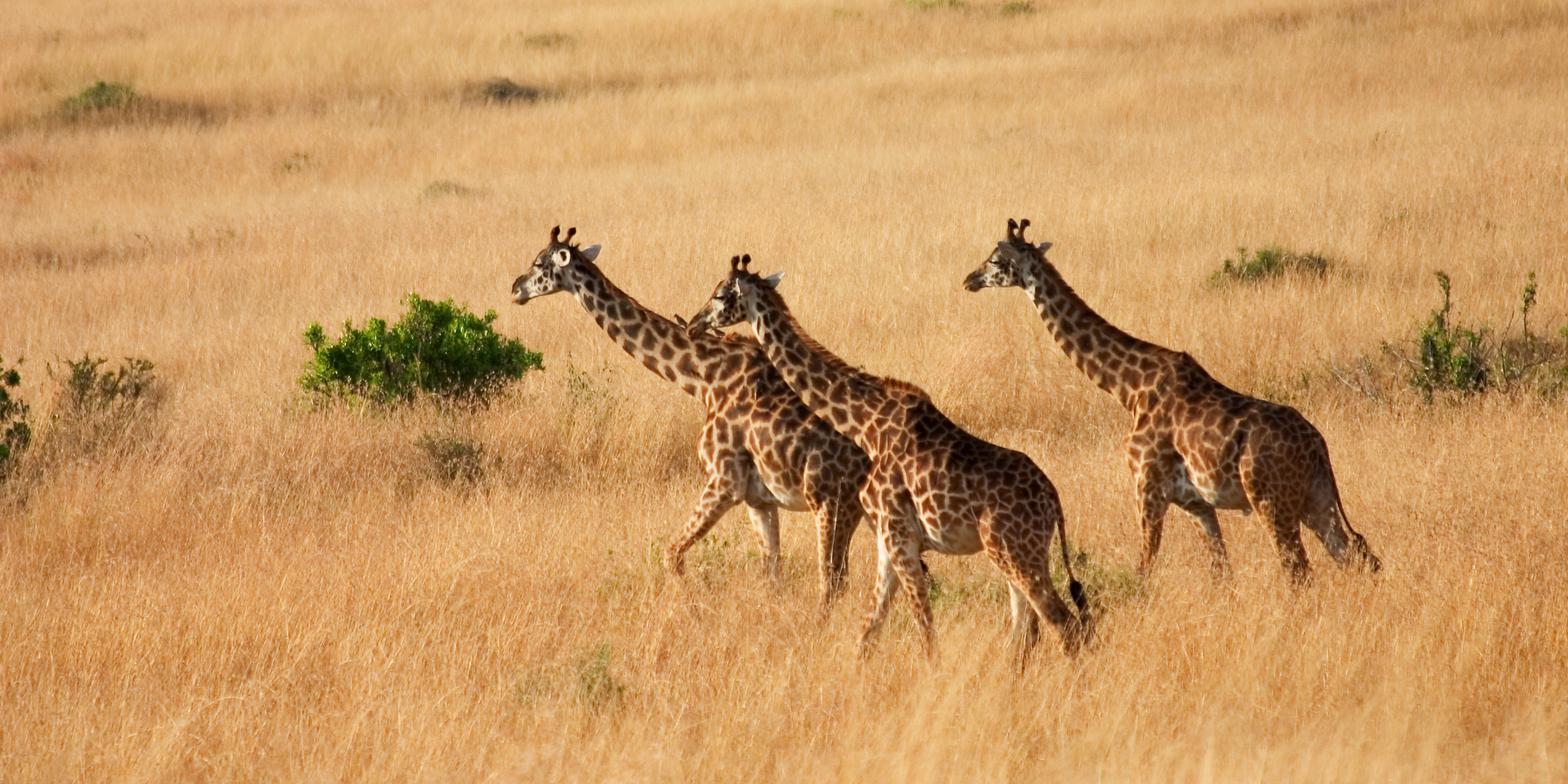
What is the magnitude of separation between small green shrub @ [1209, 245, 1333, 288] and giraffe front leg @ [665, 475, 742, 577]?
27.3ft

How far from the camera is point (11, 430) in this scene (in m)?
11.0

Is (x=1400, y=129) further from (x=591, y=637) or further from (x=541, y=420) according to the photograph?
(x=591, y=637)

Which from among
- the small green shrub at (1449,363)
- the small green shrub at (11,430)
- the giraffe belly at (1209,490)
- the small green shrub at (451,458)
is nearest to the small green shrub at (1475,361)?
the small green shrub at (1449,363)

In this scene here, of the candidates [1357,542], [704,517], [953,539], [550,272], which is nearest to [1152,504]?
[1357,542]

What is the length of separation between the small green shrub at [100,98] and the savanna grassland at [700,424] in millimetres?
197

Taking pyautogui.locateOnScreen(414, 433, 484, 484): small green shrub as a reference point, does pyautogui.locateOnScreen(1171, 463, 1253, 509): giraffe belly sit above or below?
above

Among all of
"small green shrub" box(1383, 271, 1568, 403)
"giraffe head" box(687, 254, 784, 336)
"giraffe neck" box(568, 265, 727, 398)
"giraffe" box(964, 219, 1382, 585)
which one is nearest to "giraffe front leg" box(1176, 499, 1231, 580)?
"giraffe" box(964, 219, 1382, 585)

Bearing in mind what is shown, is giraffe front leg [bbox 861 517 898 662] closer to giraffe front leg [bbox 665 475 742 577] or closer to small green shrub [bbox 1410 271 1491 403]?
giraffe front leg [bbox 665 475 742 577]

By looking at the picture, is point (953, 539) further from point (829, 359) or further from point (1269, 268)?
point (1269, 268)

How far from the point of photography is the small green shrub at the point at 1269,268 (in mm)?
15008

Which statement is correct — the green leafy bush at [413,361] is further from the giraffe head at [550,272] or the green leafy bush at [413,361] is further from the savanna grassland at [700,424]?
the giraffe head at [550,272]

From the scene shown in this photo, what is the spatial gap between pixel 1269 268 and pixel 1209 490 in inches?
313

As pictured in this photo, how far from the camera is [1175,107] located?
1048 inches

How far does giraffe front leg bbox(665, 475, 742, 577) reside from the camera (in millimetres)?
8164
